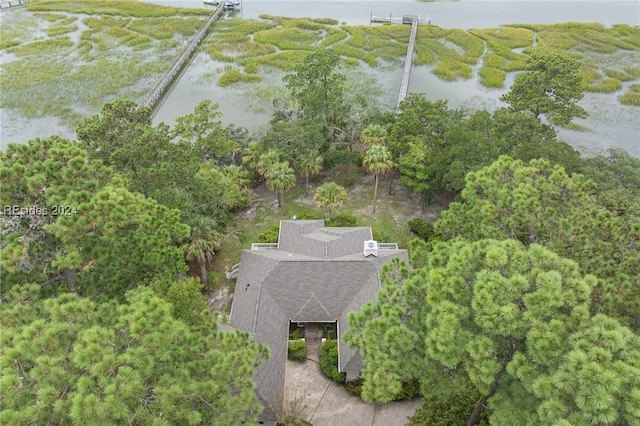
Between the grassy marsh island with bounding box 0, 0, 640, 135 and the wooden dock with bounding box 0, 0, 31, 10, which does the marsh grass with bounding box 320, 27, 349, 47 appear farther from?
the wooden dock with bounding box 0, 0, 31, 10

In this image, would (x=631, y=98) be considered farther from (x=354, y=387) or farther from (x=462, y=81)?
(x=354, y=387)

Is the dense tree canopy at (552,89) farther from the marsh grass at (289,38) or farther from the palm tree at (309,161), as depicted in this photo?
the marsh grass at (289,38)

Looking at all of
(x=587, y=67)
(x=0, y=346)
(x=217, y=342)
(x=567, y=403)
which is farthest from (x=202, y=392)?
(x=587, y=67)

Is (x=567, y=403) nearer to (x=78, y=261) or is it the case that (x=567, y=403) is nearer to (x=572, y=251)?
(x=572, y=251)

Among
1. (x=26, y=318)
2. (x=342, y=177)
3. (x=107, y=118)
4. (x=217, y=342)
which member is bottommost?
(x=342, y=177)

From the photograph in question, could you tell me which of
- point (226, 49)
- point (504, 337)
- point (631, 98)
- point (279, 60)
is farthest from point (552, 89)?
point (226, 49)

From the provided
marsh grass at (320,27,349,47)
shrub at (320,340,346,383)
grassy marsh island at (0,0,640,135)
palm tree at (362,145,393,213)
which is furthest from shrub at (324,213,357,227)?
marsh grass at (320,27,349,47)

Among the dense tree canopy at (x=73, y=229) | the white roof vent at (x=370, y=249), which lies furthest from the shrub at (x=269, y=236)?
the dense tree canopy at (x=73, y=229)
